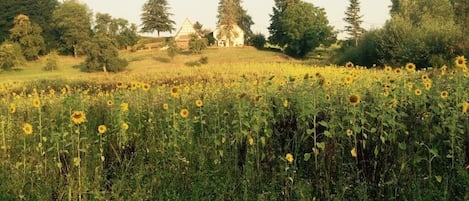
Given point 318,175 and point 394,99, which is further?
point 394,99

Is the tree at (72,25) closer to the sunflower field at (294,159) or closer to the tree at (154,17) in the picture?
the tree at (154,17)

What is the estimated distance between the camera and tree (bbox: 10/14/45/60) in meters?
43.7

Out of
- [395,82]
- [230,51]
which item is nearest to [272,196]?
Answer: [395,82]

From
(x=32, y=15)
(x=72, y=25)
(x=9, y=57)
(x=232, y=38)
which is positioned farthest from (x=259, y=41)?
(x=32, y=15)

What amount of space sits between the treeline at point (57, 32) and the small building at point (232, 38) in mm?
9827

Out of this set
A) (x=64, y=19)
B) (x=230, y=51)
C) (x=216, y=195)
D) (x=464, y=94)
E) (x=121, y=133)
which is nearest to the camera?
(x=216, y=195)

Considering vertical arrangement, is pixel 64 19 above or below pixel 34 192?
above

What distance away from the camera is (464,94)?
11.8 feet

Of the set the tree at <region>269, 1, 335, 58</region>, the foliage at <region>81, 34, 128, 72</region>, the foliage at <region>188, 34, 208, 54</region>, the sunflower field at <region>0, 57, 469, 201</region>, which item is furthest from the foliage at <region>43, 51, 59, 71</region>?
the sunflower field at <region>0, 57, 469, 201</region>

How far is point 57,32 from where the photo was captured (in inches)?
2040

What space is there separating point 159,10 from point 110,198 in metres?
66.7

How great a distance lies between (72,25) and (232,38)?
58.8ft

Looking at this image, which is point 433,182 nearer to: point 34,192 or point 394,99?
point 394,99

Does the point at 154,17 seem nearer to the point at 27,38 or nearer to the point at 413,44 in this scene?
the point at 27,38
